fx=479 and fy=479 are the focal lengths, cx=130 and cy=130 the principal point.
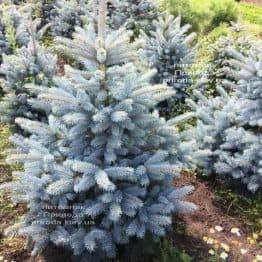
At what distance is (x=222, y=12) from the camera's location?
11.8m

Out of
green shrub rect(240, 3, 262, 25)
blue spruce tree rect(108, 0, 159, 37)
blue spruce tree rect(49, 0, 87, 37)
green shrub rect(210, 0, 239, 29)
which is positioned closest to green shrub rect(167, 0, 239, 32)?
green shrub rect(210, 0, 239, 29)

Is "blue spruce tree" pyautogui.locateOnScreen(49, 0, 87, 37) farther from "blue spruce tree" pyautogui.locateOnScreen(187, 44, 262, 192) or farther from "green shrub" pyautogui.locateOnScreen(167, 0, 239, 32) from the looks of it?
"blue spruce tree" pyautogui.locateOnScreen(187, 44, 262, 192)

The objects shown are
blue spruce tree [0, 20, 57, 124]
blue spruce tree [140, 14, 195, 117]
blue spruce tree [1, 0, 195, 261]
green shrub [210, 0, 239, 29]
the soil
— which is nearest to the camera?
blue spruce tree [1, 0, 195, 261]

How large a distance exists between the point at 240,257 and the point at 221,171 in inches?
45.9

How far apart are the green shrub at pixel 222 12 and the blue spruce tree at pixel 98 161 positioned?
770 cm

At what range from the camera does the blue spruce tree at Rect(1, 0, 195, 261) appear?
4.29 meters

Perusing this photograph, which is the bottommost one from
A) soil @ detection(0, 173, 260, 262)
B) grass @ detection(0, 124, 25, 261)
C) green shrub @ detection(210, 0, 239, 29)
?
grass @ detection(0, 124, 25, 261)

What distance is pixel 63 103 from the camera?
439 centimetres

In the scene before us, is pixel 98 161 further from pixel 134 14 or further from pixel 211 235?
pixel 134 14

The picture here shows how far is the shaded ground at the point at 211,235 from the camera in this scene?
201 inches

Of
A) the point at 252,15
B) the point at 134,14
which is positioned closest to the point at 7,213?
the point at 134,14

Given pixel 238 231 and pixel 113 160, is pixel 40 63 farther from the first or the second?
pixel 238 231

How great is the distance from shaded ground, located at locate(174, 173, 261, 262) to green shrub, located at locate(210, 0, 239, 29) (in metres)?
6.92

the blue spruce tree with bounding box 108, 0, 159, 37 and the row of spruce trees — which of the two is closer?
the row of spruce trees
